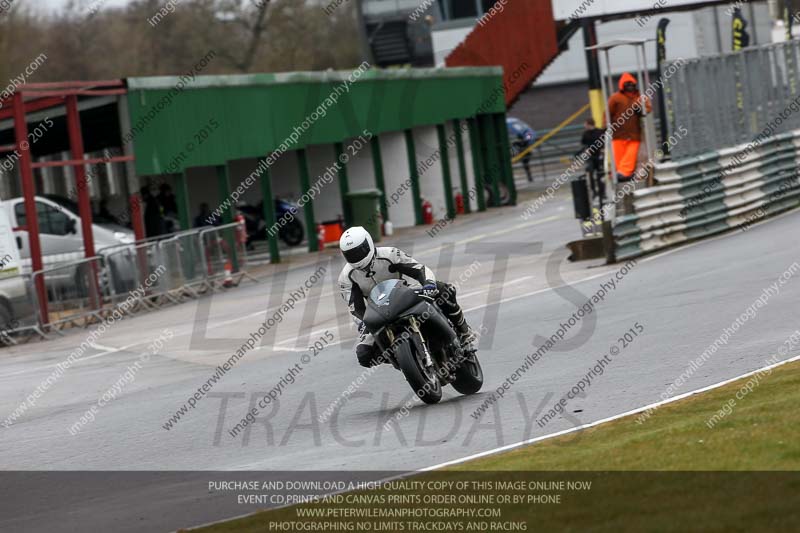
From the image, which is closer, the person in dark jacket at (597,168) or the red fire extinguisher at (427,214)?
the person in dark jacket at (597,168)

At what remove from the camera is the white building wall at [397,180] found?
129ft

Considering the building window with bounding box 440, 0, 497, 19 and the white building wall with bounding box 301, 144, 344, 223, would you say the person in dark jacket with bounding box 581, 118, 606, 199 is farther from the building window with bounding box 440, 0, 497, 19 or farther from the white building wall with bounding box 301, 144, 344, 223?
the building window with bounding box 440, 0, 497, 19

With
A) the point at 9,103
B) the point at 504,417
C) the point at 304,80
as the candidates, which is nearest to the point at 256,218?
the point at 304,80

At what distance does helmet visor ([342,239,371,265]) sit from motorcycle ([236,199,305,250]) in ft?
81.0

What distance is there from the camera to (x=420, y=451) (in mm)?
9641

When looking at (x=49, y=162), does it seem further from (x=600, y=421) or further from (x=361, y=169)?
(x=600, y=421)

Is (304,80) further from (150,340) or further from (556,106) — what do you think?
(556,106)

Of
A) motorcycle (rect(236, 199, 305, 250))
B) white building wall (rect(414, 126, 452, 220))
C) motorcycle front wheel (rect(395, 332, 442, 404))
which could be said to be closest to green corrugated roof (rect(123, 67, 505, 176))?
white building wall (rect(414, 126, 452, 220))

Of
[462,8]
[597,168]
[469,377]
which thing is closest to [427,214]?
[597,168]

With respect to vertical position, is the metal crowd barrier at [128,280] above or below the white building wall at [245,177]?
below

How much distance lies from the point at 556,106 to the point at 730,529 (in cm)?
5560

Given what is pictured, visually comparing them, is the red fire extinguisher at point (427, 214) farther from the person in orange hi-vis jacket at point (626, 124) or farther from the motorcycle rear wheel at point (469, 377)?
the motorcycle rear wheel at point (469, 377)

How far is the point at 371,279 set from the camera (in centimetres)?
1175

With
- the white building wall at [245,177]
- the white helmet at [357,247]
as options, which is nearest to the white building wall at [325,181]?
the white building wall at [245,177]
